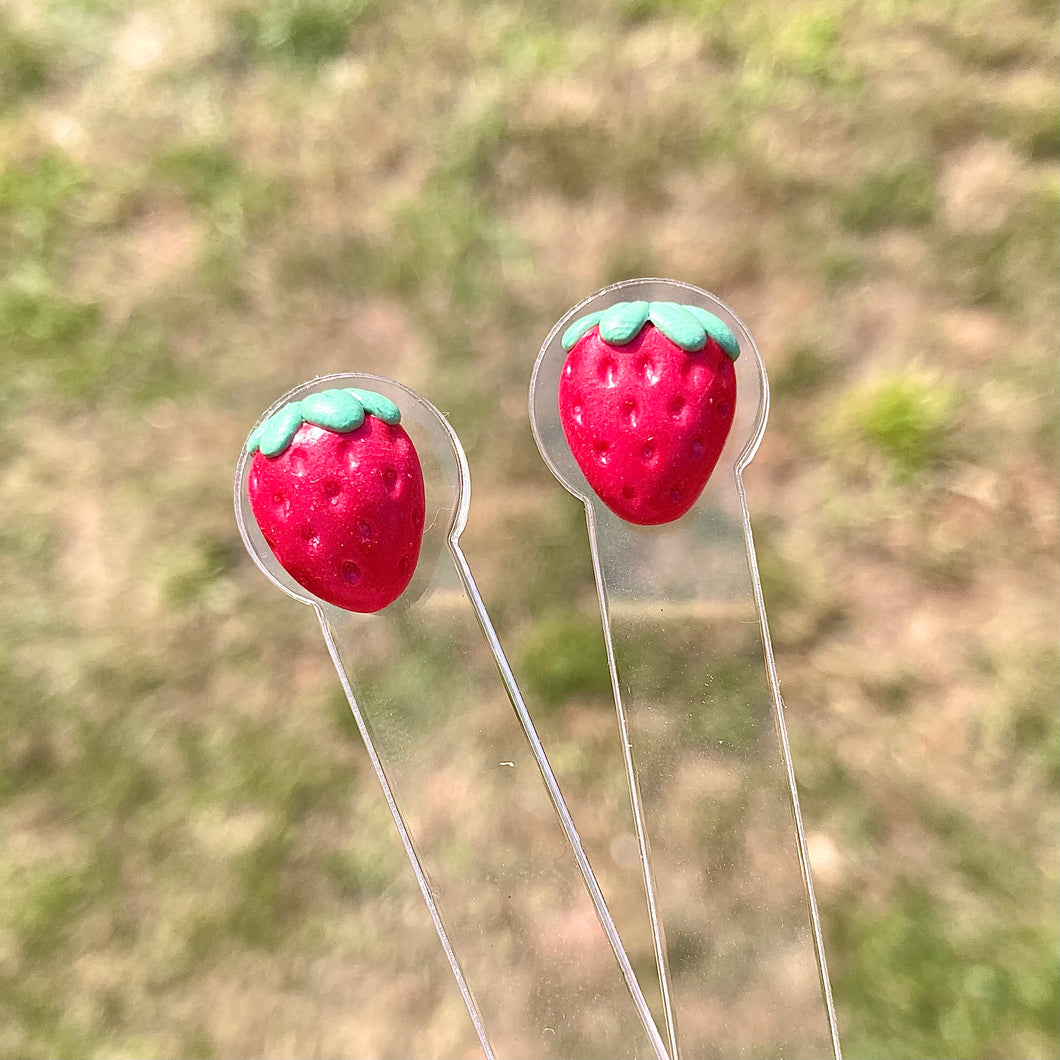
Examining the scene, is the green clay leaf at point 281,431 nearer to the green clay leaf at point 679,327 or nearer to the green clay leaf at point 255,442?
the green clay leaf at point 255,442

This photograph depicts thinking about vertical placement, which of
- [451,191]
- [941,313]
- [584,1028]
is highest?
[451,191]

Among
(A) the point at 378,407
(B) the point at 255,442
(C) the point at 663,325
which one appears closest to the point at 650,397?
(C) the point at 663,325

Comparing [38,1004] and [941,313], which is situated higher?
[941,313]

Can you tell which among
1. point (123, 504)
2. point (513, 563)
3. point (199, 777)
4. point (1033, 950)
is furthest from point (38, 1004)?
point (1033, 950)

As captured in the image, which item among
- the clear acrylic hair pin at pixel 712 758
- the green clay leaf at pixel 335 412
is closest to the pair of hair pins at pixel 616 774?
the clear acrylic hair pin at pixel 712 758

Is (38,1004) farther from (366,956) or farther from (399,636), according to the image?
(399,636)

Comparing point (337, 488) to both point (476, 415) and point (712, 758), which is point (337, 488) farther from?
point (712, 758)

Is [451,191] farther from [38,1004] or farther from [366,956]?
[38,1004]

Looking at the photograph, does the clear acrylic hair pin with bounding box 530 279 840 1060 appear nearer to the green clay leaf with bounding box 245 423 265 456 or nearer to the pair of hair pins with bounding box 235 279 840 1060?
the pair of hair pins with bounding box 235 279 840 1060
